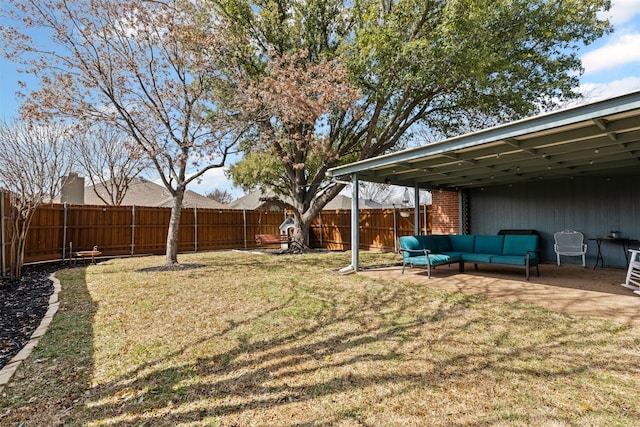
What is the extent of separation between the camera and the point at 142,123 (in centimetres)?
870

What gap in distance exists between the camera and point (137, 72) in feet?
27.2

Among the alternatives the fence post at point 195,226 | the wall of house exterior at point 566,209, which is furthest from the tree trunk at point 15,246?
the wall of house exterior at point 566,209

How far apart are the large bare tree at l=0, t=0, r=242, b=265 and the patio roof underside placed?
411 cm

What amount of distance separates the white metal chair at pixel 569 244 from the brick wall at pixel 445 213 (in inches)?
106

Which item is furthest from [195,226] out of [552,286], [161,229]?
Answer: [552,286]

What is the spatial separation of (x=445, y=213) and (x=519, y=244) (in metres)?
3.74

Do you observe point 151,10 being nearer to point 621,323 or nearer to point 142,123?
point 142,123

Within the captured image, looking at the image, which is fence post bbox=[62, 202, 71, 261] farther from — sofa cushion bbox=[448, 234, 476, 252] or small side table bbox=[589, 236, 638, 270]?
small side table bbox=[589, 236, 638, 270]

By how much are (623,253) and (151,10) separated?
12.9 metres

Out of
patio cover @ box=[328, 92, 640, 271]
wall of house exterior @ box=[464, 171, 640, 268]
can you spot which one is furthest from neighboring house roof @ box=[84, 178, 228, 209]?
wall of house exterior @ box=[464, 171, 640, 268]

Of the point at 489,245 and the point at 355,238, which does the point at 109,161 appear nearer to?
the point at 355,238

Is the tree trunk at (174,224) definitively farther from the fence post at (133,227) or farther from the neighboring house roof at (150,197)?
the neighboring house roof at (150,197)

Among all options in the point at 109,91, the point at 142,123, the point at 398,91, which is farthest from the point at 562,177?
the point at 109,91

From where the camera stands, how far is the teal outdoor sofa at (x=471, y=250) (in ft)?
22.8
